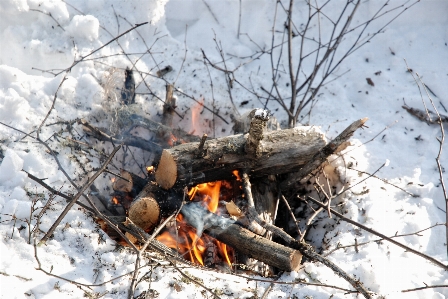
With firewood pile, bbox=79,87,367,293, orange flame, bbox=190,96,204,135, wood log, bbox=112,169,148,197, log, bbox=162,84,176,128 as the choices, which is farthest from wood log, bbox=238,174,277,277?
log, bbox=162,84,176,128

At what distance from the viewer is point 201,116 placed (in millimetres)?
4492

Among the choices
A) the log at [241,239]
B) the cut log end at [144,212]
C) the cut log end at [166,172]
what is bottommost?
the log at [241,239]

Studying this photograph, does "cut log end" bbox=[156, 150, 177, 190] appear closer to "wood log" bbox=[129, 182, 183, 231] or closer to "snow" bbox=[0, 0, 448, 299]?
"wood log" bbox=[129, 182, 183, 231]

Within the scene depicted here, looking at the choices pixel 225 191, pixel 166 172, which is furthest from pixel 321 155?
pixel 166 172

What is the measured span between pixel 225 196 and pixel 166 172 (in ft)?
2.07

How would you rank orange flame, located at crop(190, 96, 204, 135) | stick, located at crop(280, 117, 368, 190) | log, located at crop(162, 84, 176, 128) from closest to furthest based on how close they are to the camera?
1. stick, located at crop(280, 117, 368, 190)
2. log, located at crop(162, 84, 176, 128)
3. orange flame, located at crop(190, 96, 204, 135)

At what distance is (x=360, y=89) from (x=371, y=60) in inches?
21.2

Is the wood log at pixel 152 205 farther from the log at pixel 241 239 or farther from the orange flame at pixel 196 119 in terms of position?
the orange flame at pixel 196 119

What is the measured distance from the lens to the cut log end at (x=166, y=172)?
319cm

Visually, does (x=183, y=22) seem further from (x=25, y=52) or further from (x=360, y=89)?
(x=360, y=89)

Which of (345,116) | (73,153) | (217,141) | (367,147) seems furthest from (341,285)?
(73,153)

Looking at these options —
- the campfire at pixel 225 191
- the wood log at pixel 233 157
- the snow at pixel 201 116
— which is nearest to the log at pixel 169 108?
the snow at pixel 201 116

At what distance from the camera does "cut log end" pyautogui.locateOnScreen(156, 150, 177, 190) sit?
10.5ft

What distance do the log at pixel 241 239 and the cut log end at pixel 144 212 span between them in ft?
0.79
